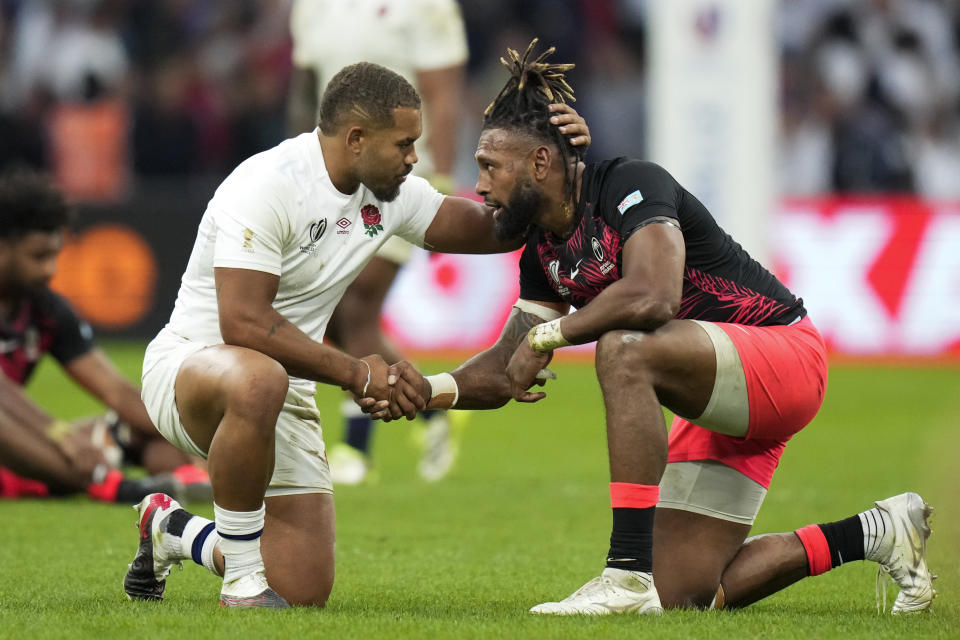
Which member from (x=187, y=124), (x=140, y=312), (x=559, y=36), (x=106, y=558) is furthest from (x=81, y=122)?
(x=106, y=558)

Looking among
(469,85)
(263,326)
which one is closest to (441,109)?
(263,326)

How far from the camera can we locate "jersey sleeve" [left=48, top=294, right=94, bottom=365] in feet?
24.8

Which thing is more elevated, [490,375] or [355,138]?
[355,138]

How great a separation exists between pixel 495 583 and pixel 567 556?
29.7 inches

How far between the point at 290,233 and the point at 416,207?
60 centimetres

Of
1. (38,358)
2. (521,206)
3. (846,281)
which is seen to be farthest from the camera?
(846,281)

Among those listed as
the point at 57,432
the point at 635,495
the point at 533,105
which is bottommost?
the point at 57,432

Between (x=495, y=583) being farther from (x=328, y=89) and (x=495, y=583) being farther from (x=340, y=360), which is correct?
(x=328, y=89)

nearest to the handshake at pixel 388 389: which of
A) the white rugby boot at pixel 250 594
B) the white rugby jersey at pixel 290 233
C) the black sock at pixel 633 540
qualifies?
the white rugby jersey at pixel 290 233

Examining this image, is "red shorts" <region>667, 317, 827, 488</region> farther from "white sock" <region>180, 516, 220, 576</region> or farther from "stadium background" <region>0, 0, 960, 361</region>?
"stadium background" <region>0, 0, 960, 361</region>

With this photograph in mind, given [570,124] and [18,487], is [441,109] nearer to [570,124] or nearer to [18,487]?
[18,487]

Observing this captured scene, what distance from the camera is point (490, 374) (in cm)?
516

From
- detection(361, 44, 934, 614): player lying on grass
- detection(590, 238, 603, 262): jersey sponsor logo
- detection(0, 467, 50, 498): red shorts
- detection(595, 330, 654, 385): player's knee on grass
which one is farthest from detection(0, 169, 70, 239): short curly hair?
detection(595, 330, 654, 385): player's knee on grass

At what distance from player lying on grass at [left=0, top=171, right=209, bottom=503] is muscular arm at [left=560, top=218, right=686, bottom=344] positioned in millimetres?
3304
